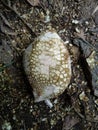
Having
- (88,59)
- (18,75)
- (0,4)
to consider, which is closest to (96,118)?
(88,59)

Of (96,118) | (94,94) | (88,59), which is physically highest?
(88,59)

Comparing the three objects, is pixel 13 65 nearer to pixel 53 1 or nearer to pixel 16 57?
pixel 16 57

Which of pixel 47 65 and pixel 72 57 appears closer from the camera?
pixel 47 65
